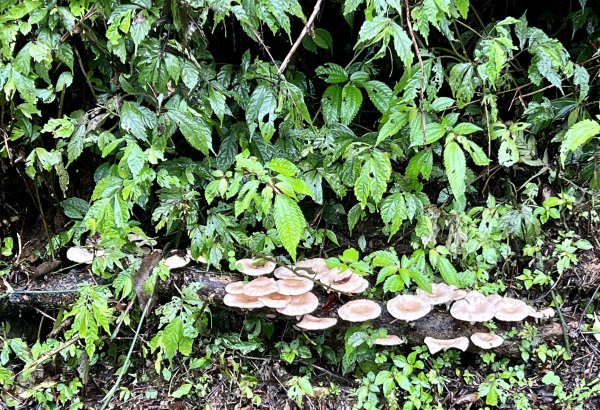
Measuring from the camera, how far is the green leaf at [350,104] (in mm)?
2951

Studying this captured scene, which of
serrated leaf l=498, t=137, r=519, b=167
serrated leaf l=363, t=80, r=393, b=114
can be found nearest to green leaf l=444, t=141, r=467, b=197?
serrated leaf l=363, t=80, r=393, b=114

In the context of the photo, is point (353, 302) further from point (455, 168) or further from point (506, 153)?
point (506, 153)

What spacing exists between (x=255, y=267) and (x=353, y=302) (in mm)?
617

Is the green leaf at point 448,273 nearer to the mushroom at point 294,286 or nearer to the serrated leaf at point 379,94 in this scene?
the mushroom at point 294,286

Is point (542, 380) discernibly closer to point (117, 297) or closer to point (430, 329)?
point (430, 329)

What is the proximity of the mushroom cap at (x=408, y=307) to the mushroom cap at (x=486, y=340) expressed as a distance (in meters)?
0.34

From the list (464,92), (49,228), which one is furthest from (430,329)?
(49,228)

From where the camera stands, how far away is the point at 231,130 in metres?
3.02

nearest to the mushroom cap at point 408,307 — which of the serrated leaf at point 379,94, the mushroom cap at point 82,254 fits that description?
the serrated leaf at point 379,94

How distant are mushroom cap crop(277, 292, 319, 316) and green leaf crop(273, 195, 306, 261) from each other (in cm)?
65

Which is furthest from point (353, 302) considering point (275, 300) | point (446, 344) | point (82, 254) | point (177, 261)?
point (82, 254)

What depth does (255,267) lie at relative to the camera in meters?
2.96

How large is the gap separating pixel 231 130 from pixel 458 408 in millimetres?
2135

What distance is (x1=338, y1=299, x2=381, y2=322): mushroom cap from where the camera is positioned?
110 inches
